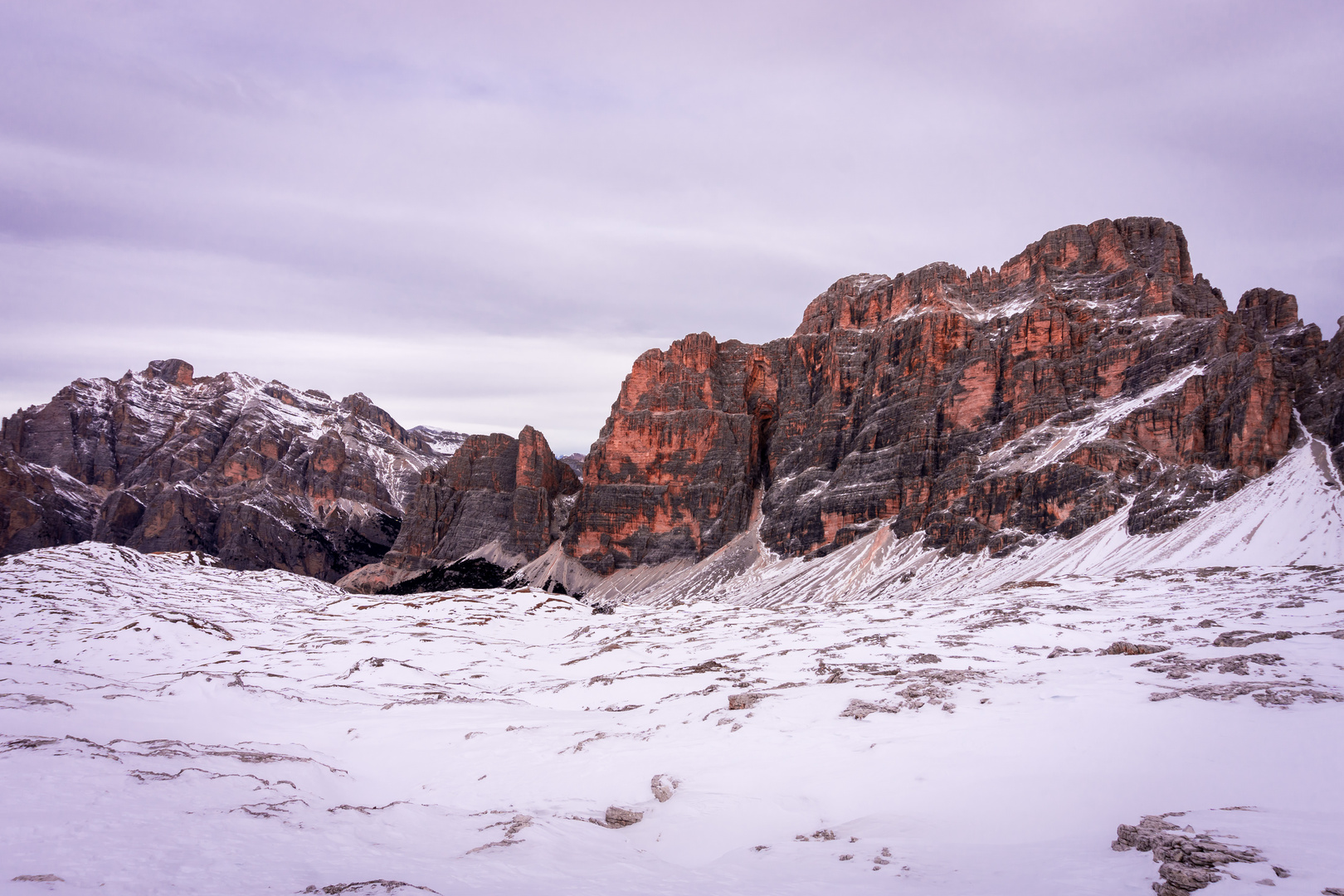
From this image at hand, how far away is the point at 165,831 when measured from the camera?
10.8 metres

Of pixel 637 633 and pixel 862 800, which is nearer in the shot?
pixel 862 800

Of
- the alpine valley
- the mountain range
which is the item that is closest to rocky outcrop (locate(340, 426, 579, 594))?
the mountain range

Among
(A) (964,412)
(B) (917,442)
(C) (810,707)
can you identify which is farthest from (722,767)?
(A) (964,412)

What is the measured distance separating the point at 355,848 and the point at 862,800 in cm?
933

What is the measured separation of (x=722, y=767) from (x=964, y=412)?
130 m

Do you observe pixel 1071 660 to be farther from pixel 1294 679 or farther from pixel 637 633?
pixel 637 633

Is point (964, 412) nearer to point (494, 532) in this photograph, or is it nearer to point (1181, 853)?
point (494, 532)

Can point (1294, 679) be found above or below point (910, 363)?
below

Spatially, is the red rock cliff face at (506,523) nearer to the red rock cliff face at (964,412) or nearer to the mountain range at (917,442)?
the mountain range at (917,442)

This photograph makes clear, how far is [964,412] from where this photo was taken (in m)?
135

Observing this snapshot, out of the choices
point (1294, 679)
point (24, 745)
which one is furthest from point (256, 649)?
point (1294, 679)

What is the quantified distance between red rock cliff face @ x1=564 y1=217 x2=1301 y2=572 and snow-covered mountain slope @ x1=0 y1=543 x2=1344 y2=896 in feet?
252

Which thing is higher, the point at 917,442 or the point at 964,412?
the point at 964,412

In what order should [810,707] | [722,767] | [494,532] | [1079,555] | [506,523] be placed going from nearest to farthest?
[722,767]
[810,707]
[1079,555]
[494,532]
[506,523]
